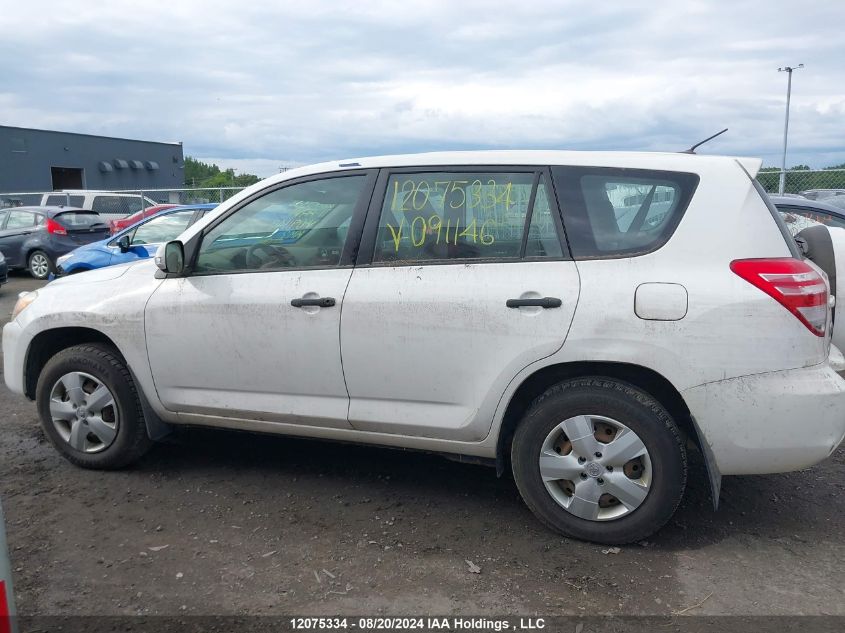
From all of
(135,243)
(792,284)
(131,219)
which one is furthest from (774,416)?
(131,219)

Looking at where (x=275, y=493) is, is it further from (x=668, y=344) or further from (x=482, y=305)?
(x=668, y=344)

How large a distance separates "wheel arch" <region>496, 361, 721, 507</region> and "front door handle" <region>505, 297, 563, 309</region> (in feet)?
0.95

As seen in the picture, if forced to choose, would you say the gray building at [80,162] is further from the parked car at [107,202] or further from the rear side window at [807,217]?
the rear side window at [807,217]

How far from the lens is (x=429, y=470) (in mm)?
4355

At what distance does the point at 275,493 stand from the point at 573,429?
171 centimetres

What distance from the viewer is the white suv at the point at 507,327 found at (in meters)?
3.15

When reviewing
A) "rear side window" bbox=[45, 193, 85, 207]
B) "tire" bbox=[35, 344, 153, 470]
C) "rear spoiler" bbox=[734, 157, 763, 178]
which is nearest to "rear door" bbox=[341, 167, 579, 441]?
A: "rear spoiler" bbox=[734, 157, 763, 178]

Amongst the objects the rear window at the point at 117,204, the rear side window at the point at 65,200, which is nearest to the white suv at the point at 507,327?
the rear window at the point at 117,204

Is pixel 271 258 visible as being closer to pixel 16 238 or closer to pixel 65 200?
pixel 16 238

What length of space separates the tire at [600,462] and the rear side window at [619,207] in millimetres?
620

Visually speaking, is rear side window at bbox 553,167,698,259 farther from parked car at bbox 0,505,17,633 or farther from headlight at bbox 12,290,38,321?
headlight at bbox 12,290,38,321

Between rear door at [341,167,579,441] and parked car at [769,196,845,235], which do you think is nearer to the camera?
rear door at [341,167,579,441]

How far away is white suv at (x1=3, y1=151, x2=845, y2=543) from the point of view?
315 centimetres

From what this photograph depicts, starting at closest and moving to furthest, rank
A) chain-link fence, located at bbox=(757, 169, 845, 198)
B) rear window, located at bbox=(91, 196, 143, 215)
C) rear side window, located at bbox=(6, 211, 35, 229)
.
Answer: chain-link fence, located at bbox=(757, 169, 845, 198)
rear side window, located at bbox=(6, 211, 35, 229)
rear window, located at bbox=(91, 196, 143, 215)
